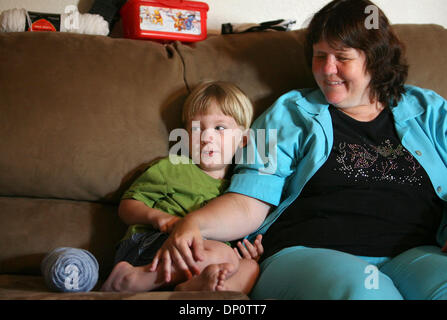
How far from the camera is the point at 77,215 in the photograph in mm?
1255

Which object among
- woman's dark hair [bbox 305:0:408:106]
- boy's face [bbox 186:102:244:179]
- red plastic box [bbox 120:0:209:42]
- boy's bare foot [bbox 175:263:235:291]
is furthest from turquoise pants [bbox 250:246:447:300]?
red plastic box [bbox 120:0:209:42]

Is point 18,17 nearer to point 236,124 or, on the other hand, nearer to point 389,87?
point 236,124

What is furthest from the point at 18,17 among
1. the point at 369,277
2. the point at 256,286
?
the point at 369,277

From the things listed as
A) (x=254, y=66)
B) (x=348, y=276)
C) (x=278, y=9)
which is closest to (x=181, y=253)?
(x=348, y=276)

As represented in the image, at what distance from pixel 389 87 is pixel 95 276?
96cm

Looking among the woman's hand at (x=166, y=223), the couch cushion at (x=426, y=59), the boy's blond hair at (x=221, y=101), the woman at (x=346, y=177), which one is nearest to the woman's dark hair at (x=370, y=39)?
the woman at (x=346, y=177)

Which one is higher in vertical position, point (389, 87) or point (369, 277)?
point (389, 87)

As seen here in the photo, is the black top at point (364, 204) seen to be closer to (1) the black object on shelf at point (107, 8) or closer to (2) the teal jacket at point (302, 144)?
(2) the teal jacket at point (302, 144)

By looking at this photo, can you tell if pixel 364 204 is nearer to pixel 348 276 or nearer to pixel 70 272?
pixel 348 276

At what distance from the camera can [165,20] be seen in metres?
1.54

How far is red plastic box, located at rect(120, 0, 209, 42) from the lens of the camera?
1513 mm

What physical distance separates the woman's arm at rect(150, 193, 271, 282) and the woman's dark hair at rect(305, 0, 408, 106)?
483 mm

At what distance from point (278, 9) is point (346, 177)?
99 cm
